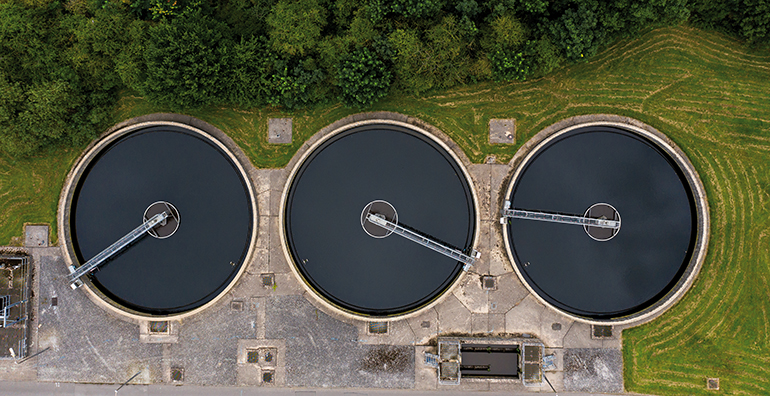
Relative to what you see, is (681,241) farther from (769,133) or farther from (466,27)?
(466,27)

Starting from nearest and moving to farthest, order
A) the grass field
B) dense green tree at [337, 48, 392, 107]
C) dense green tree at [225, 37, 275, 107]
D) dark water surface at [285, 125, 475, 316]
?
dense green tree at [337, 48, 392, 107] → dense green tree at [225, 37, 275, 107] → the grass field → dark water surface at [285, 125, 475, 316]

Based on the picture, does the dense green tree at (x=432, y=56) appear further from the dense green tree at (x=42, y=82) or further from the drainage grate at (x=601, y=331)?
the drainage grate at (x=601, y=331)

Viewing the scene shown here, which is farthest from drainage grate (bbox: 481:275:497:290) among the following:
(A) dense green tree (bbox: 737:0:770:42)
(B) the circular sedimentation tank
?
(A) dense green tree (bbox: 737:0:770:42)

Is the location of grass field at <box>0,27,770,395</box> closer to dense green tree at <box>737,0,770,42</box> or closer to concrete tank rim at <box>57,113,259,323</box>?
concrete tank rim at <box>57,113,259,323</box>

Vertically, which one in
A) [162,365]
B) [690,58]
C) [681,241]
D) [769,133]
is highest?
[690,58]

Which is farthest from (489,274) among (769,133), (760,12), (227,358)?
(760,12)

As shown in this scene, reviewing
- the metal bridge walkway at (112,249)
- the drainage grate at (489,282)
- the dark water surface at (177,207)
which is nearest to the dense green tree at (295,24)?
the dark water surface at (177,207)

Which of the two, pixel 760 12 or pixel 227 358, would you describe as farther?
pixel 227 358
